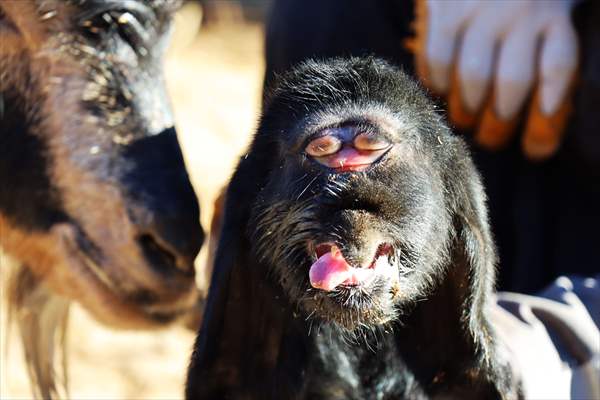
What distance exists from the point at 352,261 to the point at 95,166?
2.23 feet

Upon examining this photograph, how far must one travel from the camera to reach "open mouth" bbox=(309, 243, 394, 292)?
3.11ft

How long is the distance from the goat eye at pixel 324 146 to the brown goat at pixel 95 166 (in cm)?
50

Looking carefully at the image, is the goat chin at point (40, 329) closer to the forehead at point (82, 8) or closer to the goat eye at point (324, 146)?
the forehead at point (82, 8)

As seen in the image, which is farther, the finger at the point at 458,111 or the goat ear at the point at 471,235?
the finger at the point at 458,111

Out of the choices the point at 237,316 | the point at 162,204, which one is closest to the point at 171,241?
the point at 162,204

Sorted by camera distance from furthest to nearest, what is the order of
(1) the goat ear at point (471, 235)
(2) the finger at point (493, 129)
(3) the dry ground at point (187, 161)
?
(3) the dry ground at point (187, 161) → (2) the finger at point (493, 129) → (1) the goat ear at point (471, 235)

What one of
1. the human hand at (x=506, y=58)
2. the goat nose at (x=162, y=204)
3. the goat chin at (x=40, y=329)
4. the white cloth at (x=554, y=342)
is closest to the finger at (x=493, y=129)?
the human hand at (x=506, y=58)

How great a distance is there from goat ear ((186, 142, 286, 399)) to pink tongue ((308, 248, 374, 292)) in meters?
0.17

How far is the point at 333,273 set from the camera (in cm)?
95

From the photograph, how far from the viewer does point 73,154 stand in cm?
151

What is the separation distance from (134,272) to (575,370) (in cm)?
67

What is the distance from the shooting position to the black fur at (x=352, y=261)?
38.7 inches

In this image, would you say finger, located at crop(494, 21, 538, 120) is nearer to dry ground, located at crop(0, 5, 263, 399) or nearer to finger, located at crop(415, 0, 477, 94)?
finger, located at crop(415, 0, 477, 94)

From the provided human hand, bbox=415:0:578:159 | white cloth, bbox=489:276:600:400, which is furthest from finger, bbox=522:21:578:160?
white cloth, bbox=489:276:600:400
